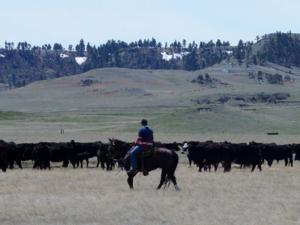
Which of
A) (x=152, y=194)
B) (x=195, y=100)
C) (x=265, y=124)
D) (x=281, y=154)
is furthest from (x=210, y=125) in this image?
(x=195, y=100)

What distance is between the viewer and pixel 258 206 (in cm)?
1928

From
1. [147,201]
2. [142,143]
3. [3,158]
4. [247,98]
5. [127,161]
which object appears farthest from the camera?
[247,98]

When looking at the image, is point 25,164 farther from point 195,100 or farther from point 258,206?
point 195,100

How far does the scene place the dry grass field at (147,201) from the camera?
17.1 metres

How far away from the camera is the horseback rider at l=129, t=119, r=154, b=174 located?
24.3 meters

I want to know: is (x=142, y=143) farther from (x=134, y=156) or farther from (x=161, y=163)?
(x=161, y=163)

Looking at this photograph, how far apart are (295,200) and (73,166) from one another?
1926cm

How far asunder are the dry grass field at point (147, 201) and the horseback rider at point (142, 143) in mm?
807

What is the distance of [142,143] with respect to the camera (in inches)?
962

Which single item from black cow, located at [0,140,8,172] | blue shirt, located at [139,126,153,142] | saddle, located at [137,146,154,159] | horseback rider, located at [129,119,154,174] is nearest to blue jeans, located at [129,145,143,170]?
horseback rider, located at [129,119,154,174]

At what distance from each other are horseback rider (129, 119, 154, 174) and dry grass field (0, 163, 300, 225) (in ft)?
2.65

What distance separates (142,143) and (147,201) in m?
4.26

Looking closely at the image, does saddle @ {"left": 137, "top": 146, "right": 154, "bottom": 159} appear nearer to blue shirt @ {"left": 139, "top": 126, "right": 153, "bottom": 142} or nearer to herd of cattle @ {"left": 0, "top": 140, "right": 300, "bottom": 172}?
blue shirt @ {"left": 139, "top": 126, "right": 153, "bottom": 142}

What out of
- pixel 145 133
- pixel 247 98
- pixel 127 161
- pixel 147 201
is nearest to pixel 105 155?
pixel 127 161
